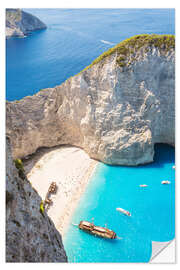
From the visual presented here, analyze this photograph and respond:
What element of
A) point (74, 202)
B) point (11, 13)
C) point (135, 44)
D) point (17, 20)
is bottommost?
point (74, 202)

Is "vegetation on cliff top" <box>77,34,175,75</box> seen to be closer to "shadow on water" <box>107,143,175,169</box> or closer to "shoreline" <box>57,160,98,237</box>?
"shadow on water" <box>107,143,175,169</box>

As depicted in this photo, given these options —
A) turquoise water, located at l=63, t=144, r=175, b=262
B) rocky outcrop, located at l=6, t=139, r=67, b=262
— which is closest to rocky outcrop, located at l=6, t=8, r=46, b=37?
rocky outcrop, located at l=6, t=139, r=67, b=262

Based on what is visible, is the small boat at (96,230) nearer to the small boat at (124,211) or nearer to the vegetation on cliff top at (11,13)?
the small boat at (124,211)

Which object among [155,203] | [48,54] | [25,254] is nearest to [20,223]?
[25,254]

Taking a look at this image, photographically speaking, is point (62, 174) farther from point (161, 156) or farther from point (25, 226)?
point (25, 226)

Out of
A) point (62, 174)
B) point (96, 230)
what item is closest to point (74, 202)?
point (62, 174)

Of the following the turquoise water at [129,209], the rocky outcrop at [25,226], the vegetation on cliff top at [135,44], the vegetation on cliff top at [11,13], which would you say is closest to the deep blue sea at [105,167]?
the turquoise water at [129,209]

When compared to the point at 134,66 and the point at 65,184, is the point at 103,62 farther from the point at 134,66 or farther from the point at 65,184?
the point at 65,184
